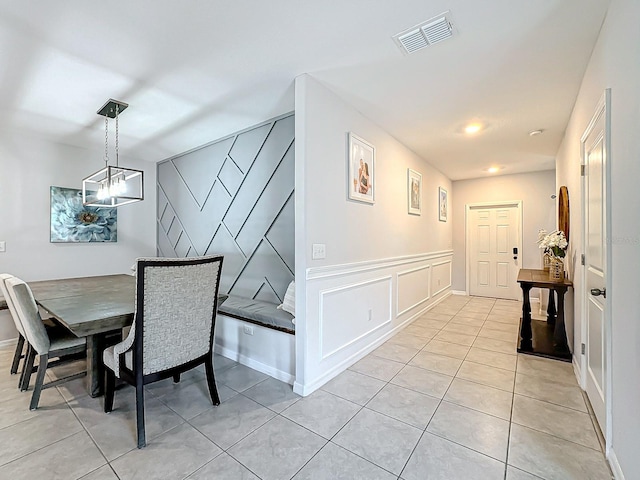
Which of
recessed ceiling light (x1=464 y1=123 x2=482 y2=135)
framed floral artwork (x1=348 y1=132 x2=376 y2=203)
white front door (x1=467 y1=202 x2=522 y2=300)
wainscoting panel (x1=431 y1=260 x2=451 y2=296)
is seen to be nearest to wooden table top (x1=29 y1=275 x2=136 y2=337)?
framed floral artwork (x1=348 y1=132 x2=376 y2=203)

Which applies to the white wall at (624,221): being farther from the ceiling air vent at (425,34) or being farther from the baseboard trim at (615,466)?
the ceiling air vent at (425,34)

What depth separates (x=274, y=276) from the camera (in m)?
3.16

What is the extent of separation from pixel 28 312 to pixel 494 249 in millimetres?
6640

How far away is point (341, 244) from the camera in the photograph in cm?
265

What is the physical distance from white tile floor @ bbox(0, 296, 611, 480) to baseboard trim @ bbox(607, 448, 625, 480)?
0.05 m

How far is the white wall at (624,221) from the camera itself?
4.05ft

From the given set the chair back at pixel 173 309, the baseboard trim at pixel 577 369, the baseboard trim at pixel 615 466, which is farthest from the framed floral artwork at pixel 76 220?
the baseboard trim at pixel 577 369

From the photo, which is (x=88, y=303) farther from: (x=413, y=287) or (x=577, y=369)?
Answer: (x=577, y=369)

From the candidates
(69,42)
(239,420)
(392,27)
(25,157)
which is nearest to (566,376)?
(239,420)

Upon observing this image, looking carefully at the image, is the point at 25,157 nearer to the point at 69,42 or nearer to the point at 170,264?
the point at 69,42

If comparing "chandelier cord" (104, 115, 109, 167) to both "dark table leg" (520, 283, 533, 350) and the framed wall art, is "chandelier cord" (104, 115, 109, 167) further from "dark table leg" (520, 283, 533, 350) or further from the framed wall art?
the framed wall art

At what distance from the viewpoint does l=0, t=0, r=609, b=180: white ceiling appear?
1.64 meters

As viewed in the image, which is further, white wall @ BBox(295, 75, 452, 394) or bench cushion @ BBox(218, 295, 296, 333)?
bench cushion @ BBox(218, 295, 296, 333)

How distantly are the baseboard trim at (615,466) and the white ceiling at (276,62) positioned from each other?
93.1 inches
